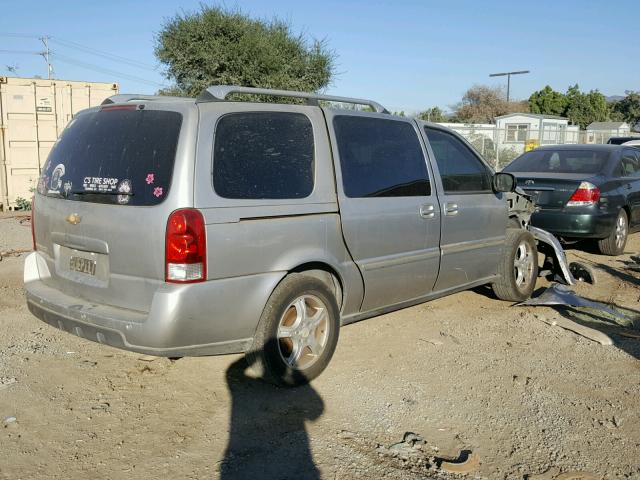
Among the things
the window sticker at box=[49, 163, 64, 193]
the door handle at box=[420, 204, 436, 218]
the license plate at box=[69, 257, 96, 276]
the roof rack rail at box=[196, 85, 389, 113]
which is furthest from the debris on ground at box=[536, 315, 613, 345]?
the window sticker at box=[49, 163, 64, 193]

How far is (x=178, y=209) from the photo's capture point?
3475mm

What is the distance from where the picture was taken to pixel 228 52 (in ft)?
68.1

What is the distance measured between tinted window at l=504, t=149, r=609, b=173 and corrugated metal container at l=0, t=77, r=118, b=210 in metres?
9.70

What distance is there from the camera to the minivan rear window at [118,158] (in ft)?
11.9

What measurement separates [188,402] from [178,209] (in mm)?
1317

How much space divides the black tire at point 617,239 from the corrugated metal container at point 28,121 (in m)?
11.0

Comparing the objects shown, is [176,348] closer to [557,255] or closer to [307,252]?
[307,252]

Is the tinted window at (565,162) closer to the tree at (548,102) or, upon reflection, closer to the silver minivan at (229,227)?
the silver minivan at (229,227)

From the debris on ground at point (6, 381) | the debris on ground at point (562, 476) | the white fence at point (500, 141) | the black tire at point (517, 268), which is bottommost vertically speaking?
the debris on ground at point (562, 476)

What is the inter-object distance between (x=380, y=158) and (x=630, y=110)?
75.6 m


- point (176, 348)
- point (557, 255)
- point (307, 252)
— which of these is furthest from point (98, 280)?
point (557, 255)

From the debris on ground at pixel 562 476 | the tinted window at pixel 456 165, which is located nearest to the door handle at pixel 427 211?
the tinted window at pixel 456 165

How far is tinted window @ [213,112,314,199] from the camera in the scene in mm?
3723

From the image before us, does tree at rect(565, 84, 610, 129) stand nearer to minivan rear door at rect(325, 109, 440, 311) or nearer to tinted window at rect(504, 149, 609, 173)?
tinted window at rect(504, 149, 609, 173)
